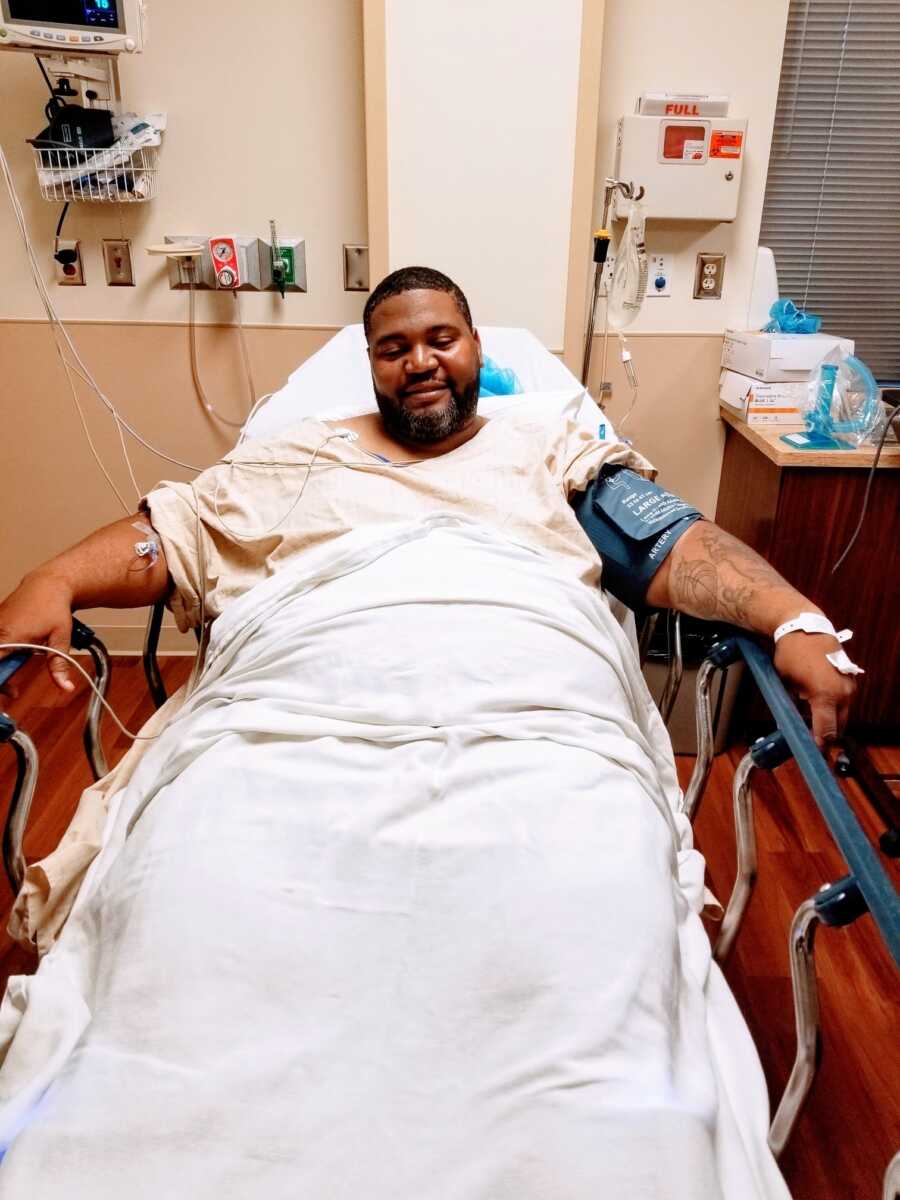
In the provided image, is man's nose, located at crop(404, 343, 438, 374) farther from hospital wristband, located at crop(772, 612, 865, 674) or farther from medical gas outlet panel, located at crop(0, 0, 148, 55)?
medical gas outlet panel, located at crop(0, 0, 148, 55)

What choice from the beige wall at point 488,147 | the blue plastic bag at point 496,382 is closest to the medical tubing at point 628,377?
the beige wall at point 488,147

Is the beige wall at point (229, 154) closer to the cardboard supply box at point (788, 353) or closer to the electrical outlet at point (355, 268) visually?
the electrical outlet at point (355, 268)

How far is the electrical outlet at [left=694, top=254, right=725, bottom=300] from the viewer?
237 cm

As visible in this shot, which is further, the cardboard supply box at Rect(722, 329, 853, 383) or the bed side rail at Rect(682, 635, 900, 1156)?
the cardboard supply box at Rect(722, 329, 853, 383)

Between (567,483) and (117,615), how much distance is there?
5.77 ft

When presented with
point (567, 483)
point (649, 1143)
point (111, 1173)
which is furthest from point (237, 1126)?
point (567, 483)

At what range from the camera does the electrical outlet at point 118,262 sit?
2326 mm

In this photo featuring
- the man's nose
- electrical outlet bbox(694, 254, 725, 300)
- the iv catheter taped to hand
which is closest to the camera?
the iv catheter taped to hand

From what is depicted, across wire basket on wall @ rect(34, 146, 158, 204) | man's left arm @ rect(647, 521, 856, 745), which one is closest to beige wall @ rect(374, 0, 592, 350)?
wire basket on wall @ rect(34, 146, 158, 204)

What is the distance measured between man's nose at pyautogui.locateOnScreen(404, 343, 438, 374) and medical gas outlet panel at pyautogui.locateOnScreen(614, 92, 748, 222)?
896 mm

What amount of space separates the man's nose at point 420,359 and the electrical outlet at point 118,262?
1.14m

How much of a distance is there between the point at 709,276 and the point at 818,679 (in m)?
1.63

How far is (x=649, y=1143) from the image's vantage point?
655 millimetres

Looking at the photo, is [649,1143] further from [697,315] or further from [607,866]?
[697,315]
